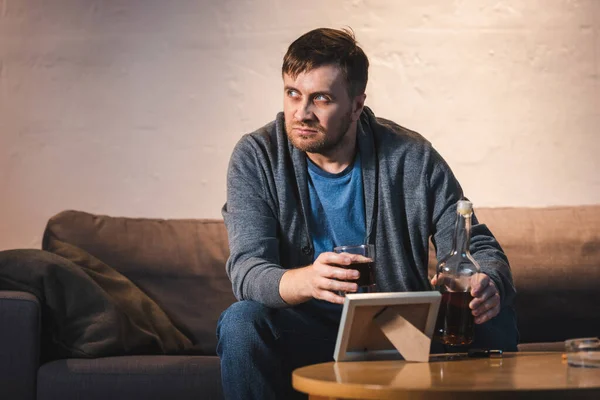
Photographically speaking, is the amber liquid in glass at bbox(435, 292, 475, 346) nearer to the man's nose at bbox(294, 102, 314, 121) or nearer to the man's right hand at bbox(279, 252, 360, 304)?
the man's right hand at bbox(279, 252, 360, 304)

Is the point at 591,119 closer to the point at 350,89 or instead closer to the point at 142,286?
the point at 350,89

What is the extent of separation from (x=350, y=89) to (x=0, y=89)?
1762 mm

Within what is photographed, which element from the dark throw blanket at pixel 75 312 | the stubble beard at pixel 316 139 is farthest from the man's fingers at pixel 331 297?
the dark throw blanket at pixel 75 312

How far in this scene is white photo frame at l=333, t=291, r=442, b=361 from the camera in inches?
64.7

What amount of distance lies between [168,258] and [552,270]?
1317mm

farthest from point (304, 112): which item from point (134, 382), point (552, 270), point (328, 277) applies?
point (552, 270)

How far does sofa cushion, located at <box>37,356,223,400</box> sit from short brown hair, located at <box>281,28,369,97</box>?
0.86 m

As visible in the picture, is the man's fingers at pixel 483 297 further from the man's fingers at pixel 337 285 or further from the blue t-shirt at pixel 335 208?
the blue t-shirt at pixel 335 208

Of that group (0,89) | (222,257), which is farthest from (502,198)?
(0,89)

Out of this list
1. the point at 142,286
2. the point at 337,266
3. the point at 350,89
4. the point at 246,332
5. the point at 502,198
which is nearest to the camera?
the point at 337,266

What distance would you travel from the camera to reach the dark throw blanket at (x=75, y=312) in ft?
8.50

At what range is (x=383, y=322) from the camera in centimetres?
171

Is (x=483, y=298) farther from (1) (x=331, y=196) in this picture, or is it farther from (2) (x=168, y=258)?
(2) (x=168, y=258)

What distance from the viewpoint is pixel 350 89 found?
2354 millimetres
